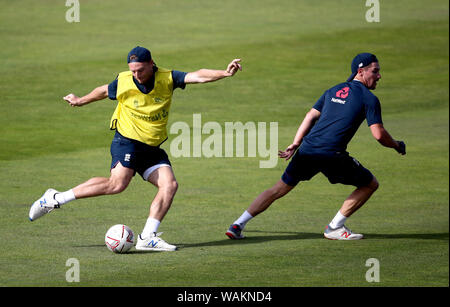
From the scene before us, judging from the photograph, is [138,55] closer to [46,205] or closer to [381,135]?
[46,205]

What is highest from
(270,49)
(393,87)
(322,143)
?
(270,49)

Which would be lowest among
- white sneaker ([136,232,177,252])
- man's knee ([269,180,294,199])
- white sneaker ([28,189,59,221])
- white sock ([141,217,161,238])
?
white sneaker ([136,232,177,252])

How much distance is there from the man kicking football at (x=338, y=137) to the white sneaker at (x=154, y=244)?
1.17m

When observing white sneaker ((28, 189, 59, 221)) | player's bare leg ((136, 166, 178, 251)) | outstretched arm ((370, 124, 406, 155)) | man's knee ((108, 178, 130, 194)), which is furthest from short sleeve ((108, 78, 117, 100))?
outstretched arm ((370, 124, 406, 155))

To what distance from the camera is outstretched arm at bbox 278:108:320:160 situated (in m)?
11.1

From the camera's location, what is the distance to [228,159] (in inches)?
710

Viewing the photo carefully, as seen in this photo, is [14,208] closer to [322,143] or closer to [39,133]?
[322,143]

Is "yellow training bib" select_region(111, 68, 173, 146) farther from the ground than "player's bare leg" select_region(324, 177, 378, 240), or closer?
farther from the ground

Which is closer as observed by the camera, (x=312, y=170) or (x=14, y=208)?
(x=312, y=170)

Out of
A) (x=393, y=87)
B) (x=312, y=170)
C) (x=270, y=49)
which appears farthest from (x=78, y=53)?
(x=312, y=170)

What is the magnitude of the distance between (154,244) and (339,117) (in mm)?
2839

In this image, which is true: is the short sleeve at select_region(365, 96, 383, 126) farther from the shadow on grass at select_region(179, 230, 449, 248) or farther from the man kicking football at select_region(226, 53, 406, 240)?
the shadow on grass at select_region(179, 230, 449, 248)

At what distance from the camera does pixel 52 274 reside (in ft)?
30.8

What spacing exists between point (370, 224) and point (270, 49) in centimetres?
1758
